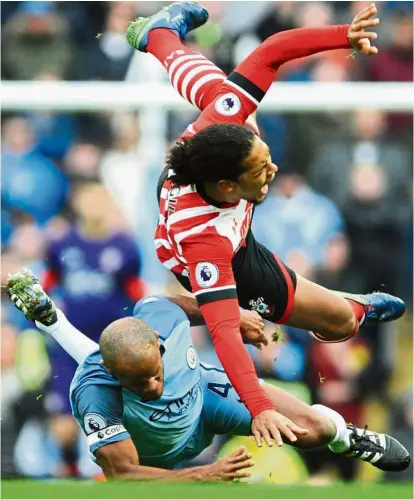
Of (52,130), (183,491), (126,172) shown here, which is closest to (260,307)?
(183,491)

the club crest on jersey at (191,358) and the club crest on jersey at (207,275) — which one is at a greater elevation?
the club crest on jersey at (207,275)

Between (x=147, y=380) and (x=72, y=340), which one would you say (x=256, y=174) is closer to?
(x=147, y=380)

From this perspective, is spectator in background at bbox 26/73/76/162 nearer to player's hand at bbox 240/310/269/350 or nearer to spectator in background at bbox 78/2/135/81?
spectator in background at bbox 78/2/135/81

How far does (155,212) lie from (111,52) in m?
1.10

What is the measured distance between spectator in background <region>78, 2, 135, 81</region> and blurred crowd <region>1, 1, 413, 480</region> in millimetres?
10

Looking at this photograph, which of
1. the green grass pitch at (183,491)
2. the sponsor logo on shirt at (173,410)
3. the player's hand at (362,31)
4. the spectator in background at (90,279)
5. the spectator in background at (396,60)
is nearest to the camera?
the green grass pitch at (183,491)

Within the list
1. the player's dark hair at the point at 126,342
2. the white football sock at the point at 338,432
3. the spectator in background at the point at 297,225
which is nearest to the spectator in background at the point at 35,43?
the spectator in background at the point at 297,225

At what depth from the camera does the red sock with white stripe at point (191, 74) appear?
5965mm

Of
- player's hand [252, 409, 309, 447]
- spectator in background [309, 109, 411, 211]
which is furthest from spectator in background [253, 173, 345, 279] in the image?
player's hand [252, 409, 309, 447]

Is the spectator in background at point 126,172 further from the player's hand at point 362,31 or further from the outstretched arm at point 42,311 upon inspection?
the player's hand at point 362,31

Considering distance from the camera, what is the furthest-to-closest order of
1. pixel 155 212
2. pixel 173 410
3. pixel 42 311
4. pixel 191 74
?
1. pixel 155 212
2. pixel 42 311
3. pixel 173 410
4. pixel 191 74

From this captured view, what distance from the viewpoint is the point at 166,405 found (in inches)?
240

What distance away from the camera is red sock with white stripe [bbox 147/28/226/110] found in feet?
19.6

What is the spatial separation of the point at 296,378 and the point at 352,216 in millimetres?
1094
